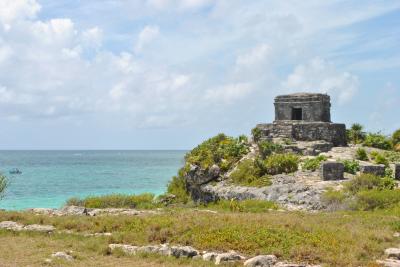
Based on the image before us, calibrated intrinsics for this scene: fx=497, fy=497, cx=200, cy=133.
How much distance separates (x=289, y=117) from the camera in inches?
1547

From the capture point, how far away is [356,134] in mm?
41906

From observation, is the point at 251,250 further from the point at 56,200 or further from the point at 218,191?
the point at 56,200

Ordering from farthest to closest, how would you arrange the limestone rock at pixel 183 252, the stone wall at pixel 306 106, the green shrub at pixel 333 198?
the stone wall at pixel 306 106
the green shrub at pixel 333 198
the limestone rock at pixel 183 252

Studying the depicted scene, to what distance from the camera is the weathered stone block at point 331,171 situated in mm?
27344

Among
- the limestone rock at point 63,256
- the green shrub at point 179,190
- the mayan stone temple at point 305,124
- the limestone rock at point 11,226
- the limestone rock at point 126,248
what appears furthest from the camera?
the mayan stone temple at point 305,124

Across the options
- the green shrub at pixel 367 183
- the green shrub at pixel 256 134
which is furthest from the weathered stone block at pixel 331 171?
the green shrub at pixel 256 134

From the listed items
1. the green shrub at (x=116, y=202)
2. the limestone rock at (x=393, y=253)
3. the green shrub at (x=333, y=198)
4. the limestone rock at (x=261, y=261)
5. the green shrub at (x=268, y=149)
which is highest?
the green shrub at (x=268, y=149)

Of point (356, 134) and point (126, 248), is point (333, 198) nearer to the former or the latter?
point (126, 248)

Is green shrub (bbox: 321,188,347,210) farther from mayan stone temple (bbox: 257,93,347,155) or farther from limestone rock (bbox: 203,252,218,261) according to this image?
limestone rock (bbox: 203,252,218,261)

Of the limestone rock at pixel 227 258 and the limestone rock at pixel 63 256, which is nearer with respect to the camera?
the limestone rock at pixel 227 258

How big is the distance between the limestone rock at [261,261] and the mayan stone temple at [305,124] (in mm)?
22321

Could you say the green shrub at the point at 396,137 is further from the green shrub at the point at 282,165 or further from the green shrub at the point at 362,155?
the green shrub at the point at 282,165

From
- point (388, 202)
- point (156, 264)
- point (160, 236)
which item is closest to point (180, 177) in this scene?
point (388, 202)

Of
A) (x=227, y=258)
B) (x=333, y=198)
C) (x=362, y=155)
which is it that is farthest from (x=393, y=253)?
(x=362, y=155)
